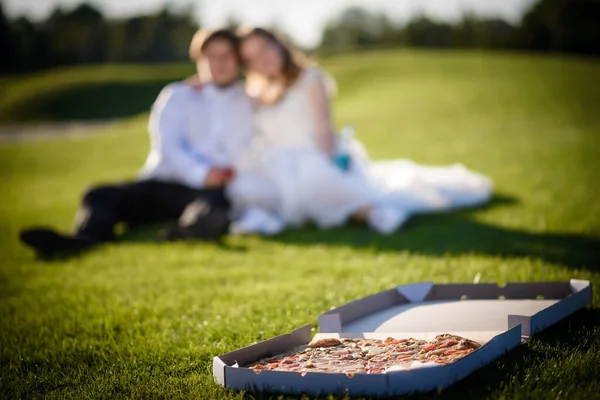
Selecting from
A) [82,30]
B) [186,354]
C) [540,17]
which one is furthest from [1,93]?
[186,354]

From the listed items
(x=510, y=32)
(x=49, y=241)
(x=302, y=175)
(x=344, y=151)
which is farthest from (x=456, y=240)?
(x=510, y=32)

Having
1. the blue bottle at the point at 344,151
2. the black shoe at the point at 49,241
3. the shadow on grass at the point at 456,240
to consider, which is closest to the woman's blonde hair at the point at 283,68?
the blue bottle at the point at 344,151

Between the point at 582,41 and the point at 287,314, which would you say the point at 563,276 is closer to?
the point at 287,314

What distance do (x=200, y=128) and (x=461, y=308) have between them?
432 centimetres

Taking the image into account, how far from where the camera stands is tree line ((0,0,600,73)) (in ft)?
124

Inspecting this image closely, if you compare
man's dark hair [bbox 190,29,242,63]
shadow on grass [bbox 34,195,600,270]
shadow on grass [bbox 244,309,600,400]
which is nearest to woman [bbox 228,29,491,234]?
man's dark hair [bbox 190,29,242,63]

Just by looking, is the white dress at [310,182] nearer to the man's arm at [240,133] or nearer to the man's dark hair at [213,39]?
the man's arm at [240,133]

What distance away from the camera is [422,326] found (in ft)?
9.34

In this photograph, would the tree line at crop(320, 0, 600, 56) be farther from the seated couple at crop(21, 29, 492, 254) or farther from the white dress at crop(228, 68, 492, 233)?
the seated couple at crop(21, 29, 492, 254)

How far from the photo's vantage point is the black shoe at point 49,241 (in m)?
5.62

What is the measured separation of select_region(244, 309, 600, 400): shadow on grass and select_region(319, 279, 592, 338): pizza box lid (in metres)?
0.07

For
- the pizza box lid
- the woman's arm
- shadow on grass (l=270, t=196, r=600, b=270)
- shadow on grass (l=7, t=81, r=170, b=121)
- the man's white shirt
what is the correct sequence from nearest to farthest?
the pizza box lid
shadow on grass (l=270, t=196, r=600, b=270)
the woman's arm
the man's white shirt
shadow on grass (l=7, t=81, r=170, b=121)

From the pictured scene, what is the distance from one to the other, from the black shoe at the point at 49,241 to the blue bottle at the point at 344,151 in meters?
2.52

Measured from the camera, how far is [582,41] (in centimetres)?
3709
